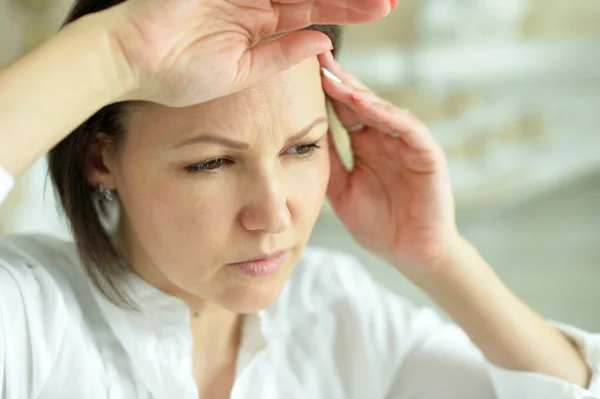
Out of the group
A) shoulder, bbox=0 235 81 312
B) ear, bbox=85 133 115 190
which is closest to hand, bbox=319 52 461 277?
ear, bbox=85 133 115 190

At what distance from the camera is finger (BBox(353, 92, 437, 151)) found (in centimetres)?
112

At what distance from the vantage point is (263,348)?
1215mm

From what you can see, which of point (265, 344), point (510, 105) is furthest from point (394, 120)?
point (510, 105)

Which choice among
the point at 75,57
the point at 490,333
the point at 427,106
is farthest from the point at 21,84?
the point at 427,106

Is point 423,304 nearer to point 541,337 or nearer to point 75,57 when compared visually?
point 541,337

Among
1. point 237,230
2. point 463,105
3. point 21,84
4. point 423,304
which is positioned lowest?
point 423,304

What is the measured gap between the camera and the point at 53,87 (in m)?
0.82

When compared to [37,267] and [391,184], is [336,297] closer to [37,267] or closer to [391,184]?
A: [391,184]

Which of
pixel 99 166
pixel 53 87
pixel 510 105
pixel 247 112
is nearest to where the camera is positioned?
pixel 53 87

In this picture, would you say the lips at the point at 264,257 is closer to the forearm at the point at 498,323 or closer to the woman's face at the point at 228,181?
the woman's face at the point at 228,181

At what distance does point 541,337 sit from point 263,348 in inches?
16.9

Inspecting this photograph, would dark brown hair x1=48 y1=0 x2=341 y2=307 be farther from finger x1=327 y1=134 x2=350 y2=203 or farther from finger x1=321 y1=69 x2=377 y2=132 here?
finger x1=327 y1=134 x2=350 y2=203

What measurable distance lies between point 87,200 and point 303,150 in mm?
323

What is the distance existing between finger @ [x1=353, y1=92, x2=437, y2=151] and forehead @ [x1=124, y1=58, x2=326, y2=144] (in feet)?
0.40
